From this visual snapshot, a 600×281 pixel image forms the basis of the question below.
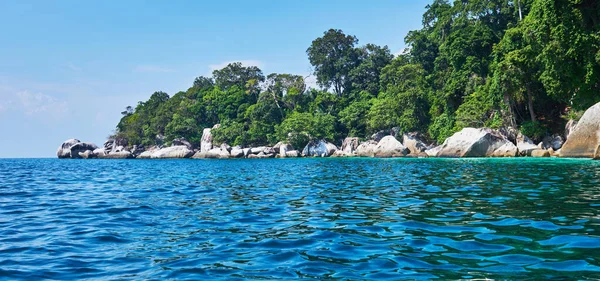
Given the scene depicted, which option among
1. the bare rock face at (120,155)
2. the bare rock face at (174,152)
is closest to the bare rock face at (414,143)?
the bare rock face at (174,152)

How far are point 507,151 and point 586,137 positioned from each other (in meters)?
10.9

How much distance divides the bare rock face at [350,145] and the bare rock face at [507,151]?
21419 millimetres

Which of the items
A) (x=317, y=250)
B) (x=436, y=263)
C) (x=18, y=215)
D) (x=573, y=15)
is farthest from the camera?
(x=573, y=15)

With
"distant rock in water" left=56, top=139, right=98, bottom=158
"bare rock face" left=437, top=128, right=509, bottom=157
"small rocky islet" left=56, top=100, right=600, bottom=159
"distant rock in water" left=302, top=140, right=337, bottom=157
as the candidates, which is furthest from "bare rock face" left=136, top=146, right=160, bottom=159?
"bare rock face" left=437, top=128, right=509, bottom=157

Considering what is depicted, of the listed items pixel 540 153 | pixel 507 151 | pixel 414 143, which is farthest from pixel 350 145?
pixel 540 153

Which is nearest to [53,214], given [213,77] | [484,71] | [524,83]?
[524,83]

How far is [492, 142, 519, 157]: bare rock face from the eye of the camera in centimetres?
3302

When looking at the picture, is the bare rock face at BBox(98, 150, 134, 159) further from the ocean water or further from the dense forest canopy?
the ocean water

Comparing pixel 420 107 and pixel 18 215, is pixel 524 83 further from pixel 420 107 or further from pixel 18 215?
pixel 18 215

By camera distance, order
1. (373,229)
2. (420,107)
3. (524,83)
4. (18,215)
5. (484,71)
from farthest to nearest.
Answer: (420,107) < (484,71) < (524,83) < (18,215) < (373,229)

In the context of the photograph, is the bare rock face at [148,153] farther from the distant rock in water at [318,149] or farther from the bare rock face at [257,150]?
the distant rock in water at [318,149]

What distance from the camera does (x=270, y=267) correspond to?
4.25 metres

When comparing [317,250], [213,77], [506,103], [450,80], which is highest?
[213,77]

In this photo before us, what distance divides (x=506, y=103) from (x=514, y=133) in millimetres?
2790
